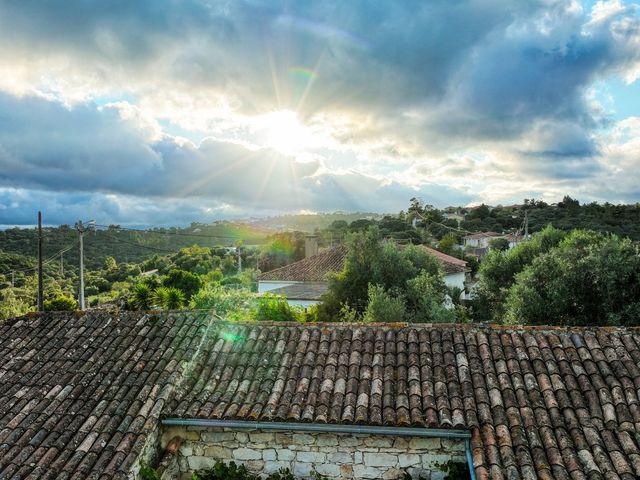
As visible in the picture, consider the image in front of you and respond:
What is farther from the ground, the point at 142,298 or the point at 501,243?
the point at 501,243

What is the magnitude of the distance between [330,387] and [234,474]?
209 centimetres

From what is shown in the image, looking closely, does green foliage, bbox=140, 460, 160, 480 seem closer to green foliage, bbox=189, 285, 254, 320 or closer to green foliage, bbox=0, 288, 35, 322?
green foliage, bbox=189, 285, 254, 320

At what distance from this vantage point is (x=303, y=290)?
1298 inches

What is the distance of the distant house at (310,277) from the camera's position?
→ 32.2 metres

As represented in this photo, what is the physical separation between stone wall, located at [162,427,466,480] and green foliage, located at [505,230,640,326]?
1377 cm

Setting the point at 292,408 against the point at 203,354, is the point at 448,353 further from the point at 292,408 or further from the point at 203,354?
the point at 203,354

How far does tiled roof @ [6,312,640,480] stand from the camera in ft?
21.7

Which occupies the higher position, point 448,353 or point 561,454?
point 448,353

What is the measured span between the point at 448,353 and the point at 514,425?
1.83 m

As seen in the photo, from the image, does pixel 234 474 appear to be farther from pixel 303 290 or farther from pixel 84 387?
pixel 303 290

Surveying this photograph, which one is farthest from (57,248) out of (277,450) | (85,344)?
(277,450)

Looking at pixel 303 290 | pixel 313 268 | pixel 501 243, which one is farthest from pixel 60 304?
pixel 501 243

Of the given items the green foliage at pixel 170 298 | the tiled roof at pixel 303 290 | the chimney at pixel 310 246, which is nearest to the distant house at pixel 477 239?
the chimney at pixel 310 246

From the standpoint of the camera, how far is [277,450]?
7426mm
